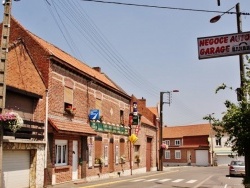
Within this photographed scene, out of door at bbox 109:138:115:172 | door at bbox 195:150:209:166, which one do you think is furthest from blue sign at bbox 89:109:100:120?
door at bbox 195:150:209:166

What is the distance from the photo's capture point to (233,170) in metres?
31.4

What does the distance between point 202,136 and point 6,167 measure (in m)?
60.7

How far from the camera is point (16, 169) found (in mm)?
17000

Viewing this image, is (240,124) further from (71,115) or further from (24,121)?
(71,115)

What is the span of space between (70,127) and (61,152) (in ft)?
5.15

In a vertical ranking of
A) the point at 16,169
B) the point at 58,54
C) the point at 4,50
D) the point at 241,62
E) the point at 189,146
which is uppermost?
the point at 58,54

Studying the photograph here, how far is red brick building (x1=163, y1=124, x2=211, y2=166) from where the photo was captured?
71.2 metres

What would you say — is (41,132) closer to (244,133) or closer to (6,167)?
(6,167)

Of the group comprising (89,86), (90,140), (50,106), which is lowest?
(90,140)

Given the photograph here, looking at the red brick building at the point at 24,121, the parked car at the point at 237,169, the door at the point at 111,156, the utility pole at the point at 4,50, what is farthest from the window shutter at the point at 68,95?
the parked car at the point at 237,169

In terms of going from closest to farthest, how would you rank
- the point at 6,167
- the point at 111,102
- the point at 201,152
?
the point at 6,167 → the point at 111,102 → the point at 201,152

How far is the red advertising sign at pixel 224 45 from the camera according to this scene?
12.4 meters

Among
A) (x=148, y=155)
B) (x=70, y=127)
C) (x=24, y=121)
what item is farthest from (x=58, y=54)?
(x=148, y=155)

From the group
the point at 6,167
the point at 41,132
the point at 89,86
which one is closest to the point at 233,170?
the point at 89,86
